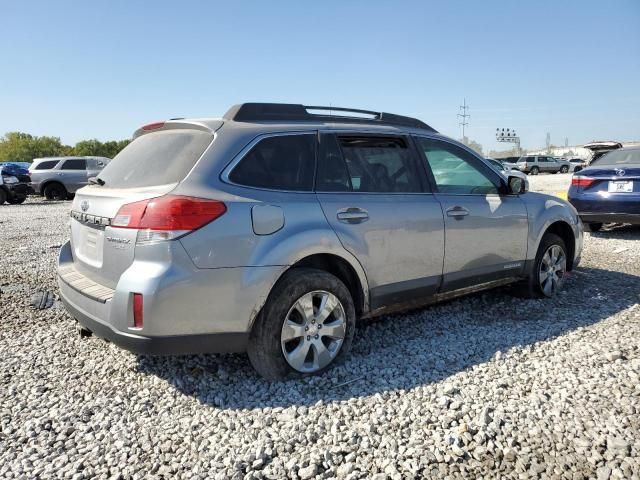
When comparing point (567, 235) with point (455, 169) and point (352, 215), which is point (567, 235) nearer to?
point (455, 169)

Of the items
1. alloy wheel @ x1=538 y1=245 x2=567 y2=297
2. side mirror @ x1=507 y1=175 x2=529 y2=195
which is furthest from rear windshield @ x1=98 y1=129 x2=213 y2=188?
alloy wheel @ x1=538 y1=245 x2=567 y2=297

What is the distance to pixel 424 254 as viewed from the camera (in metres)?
3.89

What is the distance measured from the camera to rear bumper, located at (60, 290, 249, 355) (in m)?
2.82

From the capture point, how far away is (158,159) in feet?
10.6

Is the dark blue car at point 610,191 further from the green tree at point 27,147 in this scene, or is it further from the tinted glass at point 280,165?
the green tree at point 27,147

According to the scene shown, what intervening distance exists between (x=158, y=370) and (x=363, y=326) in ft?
5.76

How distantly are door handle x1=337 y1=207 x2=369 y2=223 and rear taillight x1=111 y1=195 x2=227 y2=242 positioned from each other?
89cm

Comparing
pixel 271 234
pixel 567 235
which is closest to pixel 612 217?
pixel 567 235

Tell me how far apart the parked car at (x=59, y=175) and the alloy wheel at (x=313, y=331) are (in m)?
19.0

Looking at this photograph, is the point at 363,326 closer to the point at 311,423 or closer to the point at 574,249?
the point at 311,423

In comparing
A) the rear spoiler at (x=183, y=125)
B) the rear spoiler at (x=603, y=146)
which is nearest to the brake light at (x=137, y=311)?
the rear spoiler at (x=183, y=125)

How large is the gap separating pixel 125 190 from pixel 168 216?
53cm

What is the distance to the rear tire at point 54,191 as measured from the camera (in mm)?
19984

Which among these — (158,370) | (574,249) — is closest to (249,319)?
(158,370)
